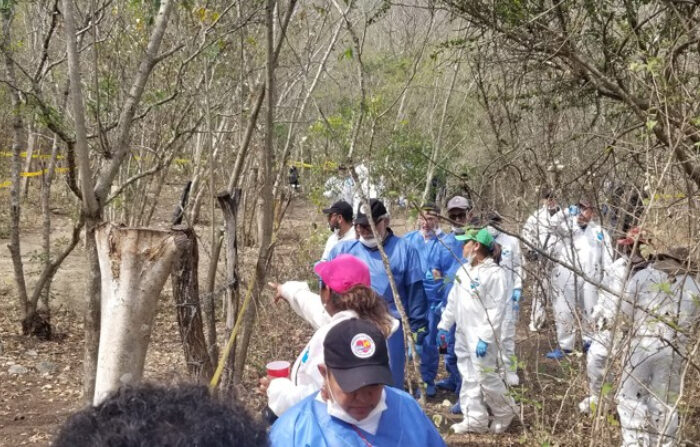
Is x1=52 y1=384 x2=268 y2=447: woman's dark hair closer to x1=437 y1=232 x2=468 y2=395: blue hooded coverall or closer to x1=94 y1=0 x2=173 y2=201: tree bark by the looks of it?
x1=94 y1=0 x2=173 y2=201: tree bark

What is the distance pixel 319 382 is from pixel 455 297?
127 inches

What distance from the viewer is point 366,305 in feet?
9.69

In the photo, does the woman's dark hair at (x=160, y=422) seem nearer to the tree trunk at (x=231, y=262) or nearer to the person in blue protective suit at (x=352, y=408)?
the person in blue protective suit at (x=352, y=408)

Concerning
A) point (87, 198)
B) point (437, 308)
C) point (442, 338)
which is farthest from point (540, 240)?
point (87, 198)

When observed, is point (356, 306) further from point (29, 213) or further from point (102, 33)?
point (29, 213)

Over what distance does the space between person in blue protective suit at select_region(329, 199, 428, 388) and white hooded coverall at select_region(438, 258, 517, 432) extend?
0.37 meters

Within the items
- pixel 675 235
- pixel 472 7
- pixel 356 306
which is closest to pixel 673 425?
pixel 675 235

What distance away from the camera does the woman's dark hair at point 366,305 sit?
294 centimetres

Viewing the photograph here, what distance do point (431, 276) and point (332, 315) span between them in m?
3.91

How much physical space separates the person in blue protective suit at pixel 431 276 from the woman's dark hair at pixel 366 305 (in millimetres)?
3591

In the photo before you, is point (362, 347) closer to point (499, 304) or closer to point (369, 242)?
point (369, 242)

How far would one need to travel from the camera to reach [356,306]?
294 centimetres

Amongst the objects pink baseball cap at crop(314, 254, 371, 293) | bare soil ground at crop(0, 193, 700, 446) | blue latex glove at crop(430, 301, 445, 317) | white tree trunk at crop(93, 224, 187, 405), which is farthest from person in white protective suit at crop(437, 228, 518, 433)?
white tree trunk at crop(93, 224, 187, 405)

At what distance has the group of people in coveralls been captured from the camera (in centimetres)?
323
